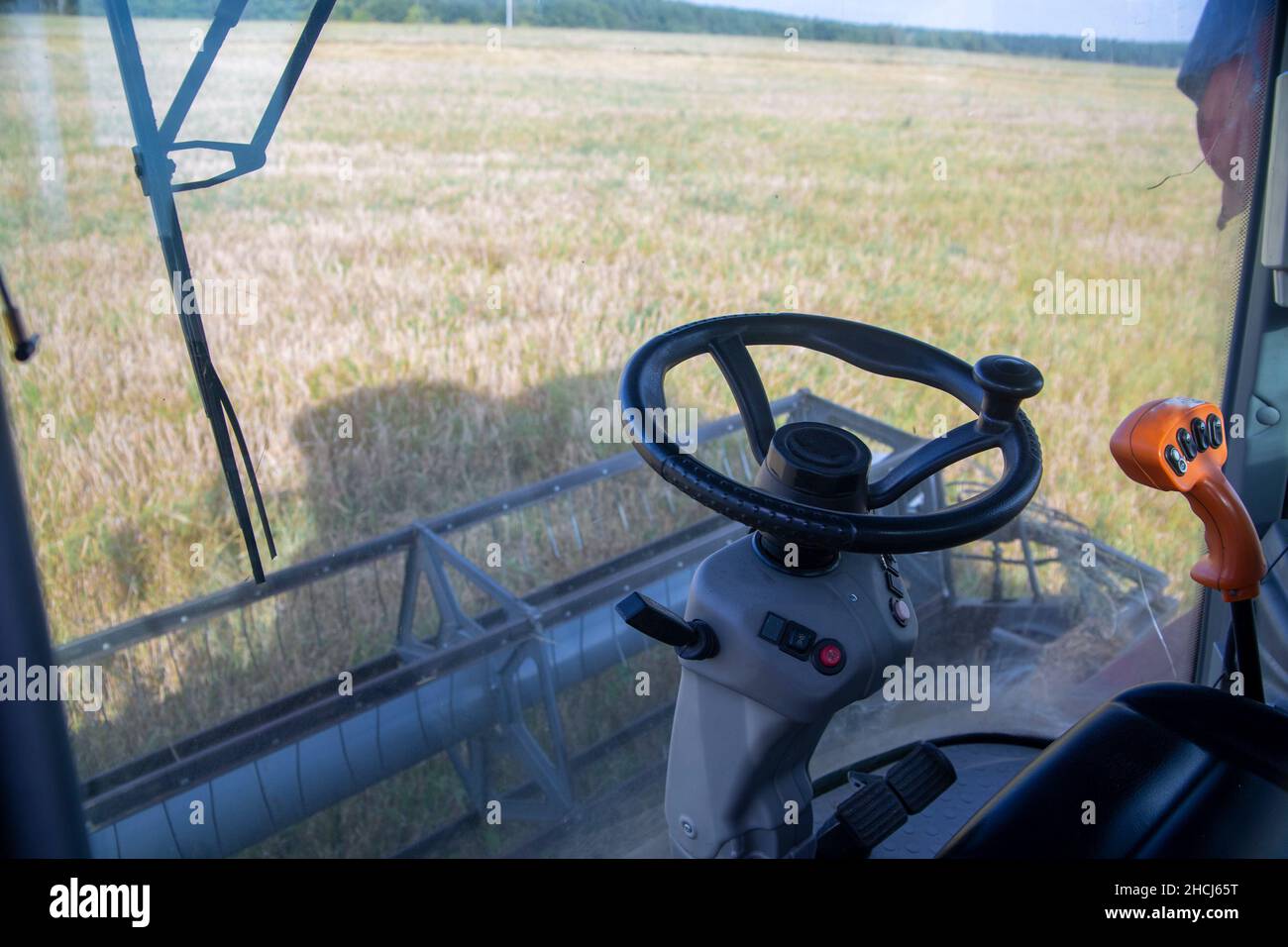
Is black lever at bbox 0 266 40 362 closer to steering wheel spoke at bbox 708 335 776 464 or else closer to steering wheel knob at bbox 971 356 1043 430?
steering wheel spoke at bbox 708 335 776 464

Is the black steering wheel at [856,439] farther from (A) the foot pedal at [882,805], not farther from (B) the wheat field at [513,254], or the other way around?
(B) the wheat field at [513,254]

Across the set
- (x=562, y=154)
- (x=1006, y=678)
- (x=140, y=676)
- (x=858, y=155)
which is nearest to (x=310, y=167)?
(x=562, y=154)

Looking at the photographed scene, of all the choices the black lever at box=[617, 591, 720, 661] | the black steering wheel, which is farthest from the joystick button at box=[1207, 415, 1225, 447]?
the black lever at box=[617, 591, 720, 661]

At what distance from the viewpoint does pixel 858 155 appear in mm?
8602

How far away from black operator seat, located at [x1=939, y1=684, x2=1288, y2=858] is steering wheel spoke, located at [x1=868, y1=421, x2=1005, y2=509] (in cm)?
44

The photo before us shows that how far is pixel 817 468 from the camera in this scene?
1.31m

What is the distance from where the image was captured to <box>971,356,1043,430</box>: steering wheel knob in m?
1.30

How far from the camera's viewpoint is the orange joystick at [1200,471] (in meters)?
1.41

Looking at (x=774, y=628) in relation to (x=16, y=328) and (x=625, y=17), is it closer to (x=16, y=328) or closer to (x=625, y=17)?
(x=16, y=328)

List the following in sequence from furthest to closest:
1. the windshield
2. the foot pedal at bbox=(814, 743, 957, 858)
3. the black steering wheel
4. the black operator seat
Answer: the windshield
the foot pedal at bbox=(814, 743, 957, 858)
the black operator seat
the black steering wheel
